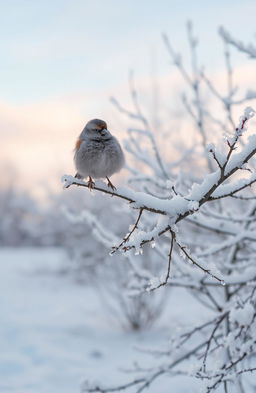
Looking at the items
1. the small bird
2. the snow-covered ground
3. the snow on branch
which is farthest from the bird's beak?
the snow-covered ground

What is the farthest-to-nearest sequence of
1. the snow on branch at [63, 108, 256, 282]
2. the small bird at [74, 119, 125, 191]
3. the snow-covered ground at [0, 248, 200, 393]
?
the snow-covered ground at [0, 248, 200, 393] < the small bird at [74, 119, 125, 191] < the snow on branch at [63, 108, 256, 282]

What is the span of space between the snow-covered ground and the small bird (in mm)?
2156

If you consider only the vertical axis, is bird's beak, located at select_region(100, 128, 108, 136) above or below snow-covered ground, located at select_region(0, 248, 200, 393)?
below

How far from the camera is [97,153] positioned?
257 centimetres

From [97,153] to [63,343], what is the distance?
713cm

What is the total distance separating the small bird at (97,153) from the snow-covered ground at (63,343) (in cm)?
216

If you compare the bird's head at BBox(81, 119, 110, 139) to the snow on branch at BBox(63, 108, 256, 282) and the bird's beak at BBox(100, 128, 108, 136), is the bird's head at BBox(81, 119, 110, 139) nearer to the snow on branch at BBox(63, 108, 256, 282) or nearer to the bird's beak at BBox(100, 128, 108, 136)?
the bird's beak at BBox(100, 128, 108, 136)

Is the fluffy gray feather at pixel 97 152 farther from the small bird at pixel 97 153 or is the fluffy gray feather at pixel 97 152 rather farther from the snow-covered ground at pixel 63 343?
the snow-covered ground at pixel 63 343

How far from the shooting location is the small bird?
2.56 metres

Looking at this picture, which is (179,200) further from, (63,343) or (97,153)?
(63,343)

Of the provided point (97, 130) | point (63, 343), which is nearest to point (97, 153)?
point (97, 130)

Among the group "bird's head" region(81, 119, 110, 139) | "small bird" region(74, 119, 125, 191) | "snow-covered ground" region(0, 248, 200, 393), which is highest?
"snow-covered ground" region(0, 248, 200, 393)

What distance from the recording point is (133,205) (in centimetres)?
185

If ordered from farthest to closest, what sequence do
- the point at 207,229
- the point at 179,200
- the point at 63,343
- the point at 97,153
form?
the point at 63,343 → the point at 207,229 → the point at 97,153 → the point at 179,200
